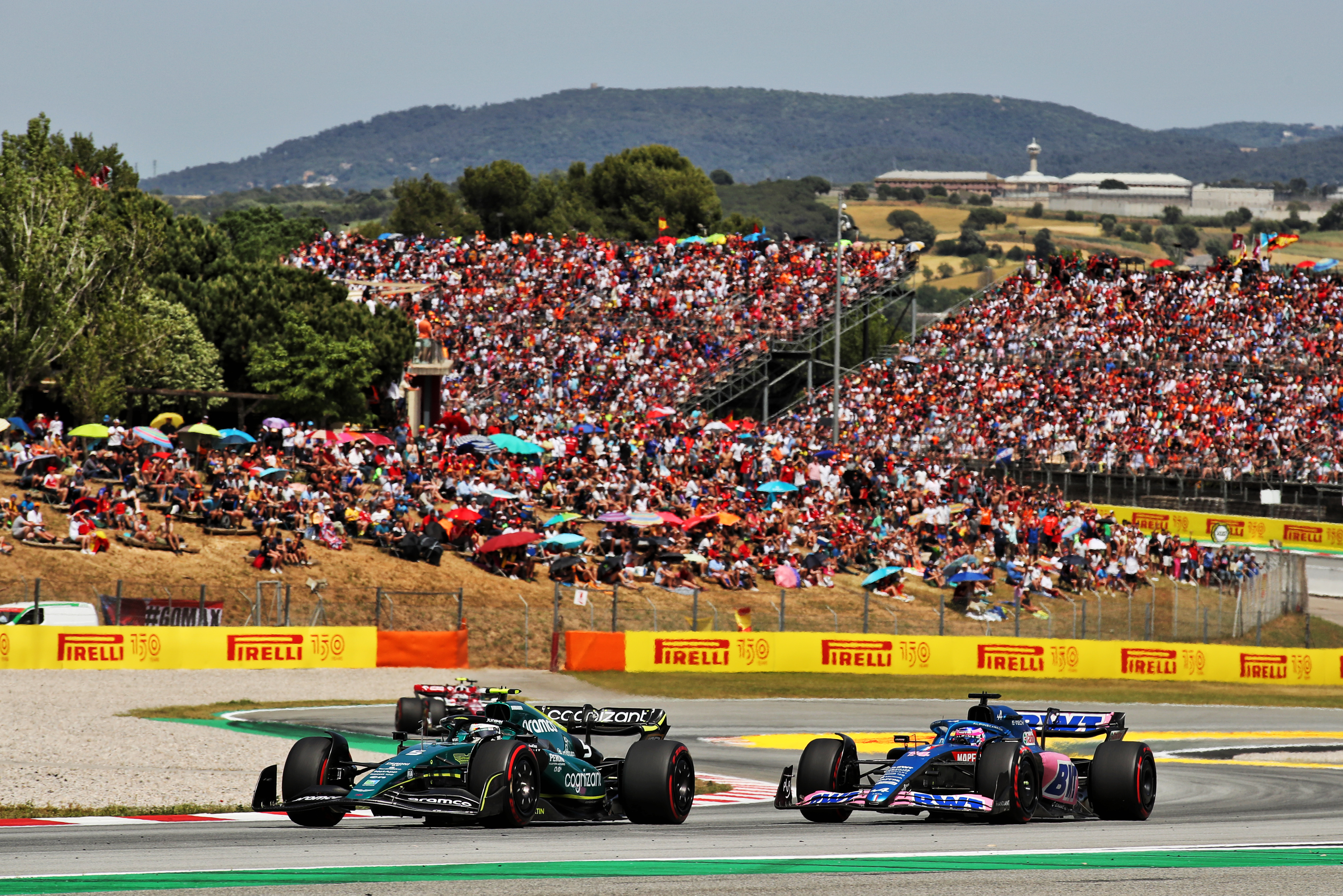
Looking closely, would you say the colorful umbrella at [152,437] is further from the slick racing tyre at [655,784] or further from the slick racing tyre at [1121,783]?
the slick racing tyre at [1121,783]

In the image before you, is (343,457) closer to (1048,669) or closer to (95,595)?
(95,595)

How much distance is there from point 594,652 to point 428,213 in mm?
92061

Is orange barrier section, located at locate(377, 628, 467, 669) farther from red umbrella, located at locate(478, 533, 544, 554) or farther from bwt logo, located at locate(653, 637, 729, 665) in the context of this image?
bwt logo, located at locate(653, 637, 729, 665)

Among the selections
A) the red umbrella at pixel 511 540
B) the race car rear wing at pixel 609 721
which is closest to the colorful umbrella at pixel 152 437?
the red umbrella at pixel 511 540

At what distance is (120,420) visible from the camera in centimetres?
4728

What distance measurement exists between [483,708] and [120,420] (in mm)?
36486

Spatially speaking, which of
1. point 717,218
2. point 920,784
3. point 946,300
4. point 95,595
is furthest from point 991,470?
point 946,300

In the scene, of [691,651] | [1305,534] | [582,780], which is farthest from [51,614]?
[1305,534]

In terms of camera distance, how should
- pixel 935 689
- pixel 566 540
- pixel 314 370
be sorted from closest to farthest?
1. pixel 935 689
2. pixel 566 540
3. pixel 314 370

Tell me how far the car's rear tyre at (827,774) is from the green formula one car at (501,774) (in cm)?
108

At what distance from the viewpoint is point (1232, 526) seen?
50.6 m

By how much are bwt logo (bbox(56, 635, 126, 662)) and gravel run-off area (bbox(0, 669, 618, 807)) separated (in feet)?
1.17

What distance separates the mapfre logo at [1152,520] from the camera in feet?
168

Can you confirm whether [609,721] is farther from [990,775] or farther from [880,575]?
[880,575]
